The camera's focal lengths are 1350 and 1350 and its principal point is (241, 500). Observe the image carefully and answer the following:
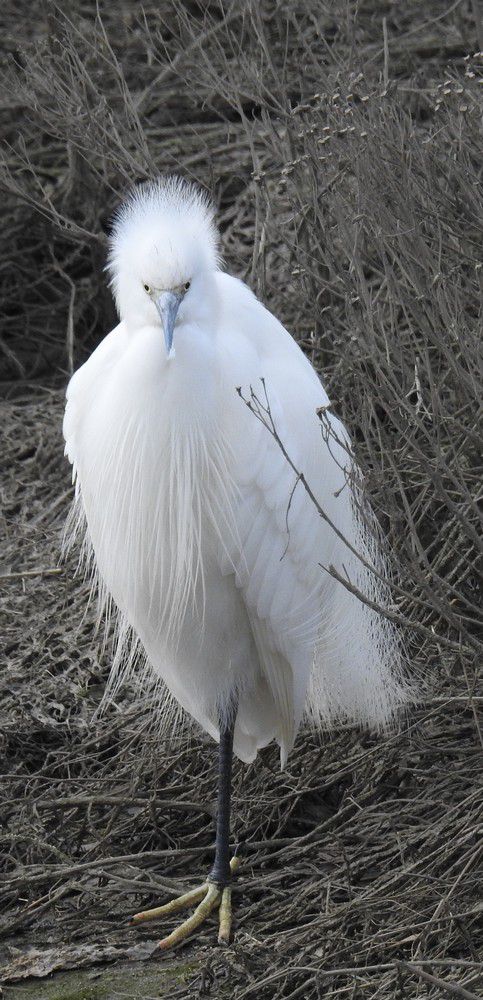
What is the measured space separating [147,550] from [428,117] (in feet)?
8.58

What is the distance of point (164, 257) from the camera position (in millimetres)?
2596

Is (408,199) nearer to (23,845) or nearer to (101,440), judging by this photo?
(101,440)

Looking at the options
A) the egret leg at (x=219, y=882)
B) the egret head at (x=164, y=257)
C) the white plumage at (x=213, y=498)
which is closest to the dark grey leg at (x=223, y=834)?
the egret leg at (x=219, y=882)

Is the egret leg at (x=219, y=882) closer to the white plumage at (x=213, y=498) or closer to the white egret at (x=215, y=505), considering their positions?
the white egret at (x=215, y=505)

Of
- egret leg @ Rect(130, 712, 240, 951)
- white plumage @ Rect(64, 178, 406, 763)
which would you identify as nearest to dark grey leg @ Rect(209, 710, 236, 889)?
egret leg @ Rect(130, 712, 240, 951)

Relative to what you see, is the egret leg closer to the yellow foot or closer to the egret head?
the yellow foot

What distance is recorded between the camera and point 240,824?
3.40 metres

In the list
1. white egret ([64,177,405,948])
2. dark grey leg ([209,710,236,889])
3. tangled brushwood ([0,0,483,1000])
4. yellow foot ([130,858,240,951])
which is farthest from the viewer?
dark grey leg ([209,710,236,889])

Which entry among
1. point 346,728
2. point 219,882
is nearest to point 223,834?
point 219,882

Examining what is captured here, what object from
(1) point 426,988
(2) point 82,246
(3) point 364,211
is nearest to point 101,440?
(3) point 364,211

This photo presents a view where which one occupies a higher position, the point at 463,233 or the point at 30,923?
the point at 463,233

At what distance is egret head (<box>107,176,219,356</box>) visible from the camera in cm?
258

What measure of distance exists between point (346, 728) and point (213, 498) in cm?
79

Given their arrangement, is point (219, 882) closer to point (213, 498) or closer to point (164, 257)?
point (213, 498)
